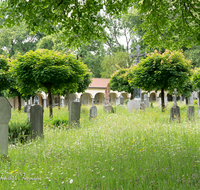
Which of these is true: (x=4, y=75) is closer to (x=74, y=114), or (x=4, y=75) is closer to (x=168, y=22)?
(x=74, y=114)

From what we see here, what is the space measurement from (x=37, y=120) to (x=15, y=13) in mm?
3054

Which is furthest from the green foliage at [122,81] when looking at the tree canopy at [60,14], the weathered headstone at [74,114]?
the tree canopy at [60,14]

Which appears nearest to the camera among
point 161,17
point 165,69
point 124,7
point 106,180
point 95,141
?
point 106,180

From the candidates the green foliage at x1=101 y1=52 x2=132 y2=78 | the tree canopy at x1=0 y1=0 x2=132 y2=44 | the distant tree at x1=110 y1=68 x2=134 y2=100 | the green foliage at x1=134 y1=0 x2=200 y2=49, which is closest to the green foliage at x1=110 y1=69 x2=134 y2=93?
the distant tree at x1=110 y1=68 x2=134 y2=100

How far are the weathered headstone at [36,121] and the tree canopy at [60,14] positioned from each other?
7.55 ft

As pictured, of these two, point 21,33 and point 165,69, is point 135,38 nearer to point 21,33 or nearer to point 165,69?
point 21,33

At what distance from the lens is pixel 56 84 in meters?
9.27

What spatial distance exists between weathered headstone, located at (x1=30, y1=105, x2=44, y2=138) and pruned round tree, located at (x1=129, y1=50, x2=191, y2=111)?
638 cm

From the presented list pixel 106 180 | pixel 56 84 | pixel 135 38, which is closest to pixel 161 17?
pixel 106 180

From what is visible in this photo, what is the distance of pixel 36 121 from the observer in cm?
577

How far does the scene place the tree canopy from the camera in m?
3.86

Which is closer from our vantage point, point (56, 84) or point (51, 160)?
point (51, 160)

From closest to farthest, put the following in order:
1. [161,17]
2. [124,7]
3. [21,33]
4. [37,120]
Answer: [124,7] → [161,17] → [37,120] → [21,33]

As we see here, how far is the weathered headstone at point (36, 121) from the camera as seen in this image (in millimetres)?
5684
